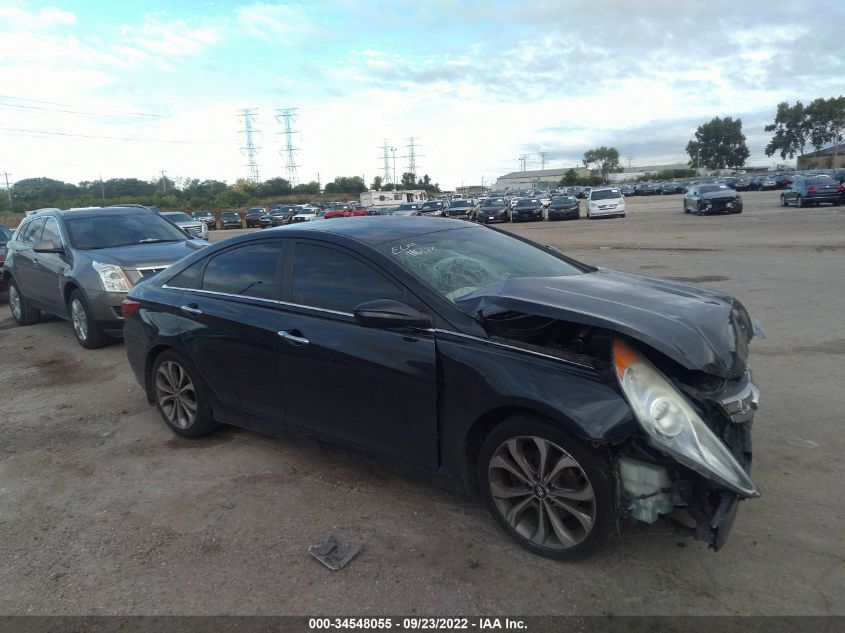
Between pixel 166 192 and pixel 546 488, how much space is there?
100013 millimetres

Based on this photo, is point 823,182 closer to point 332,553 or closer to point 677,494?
point 677,494

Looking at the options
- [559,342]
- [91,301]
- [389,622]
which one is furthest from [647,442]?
[91,301]

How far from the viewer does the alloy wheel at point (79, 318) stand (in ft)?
25.3

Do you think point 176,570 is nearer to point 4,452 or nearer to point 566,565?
point 566,565

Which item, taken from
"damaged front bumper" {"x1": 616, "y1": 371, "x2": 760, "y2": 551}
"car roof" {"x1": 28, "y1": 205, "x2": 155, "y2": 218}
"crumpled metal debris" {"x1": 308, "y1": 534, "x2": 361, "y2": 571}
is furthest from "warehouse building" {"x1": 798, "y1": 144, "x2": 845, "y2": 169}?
"crumpled metal debris" {"x1": 308, "y1": 534, "x2": 361, "y2": 571}

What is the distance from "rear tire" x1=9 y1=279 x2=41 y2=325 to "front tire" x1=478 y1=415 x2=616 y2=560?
907cm

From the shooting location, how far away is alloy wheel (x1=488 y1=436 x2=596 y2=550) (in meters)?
2.86

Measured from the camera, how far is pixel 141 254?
7773mm

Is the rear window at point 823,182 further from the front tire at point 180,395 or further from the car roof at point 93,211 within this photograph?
the front tire at point 180,395

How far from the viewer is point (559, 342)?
3.13 m

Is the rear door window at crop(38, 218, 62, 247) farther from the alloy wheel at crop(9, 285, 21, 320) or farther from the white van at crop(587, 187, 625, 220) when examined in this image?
the white van at crop(587, 187, 625, 220)

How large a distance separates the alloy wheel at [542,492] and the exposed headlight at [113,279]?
588 centimetres

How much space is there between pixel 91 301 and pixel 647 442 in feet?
22.7

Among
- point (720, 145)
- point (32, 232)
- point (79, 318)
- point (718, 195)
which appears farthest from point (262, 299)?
point (720, 145)
